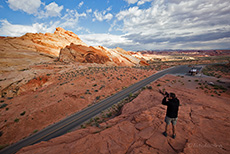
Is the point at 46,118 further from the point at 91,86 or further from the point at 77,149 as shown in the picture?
the point at 77,149

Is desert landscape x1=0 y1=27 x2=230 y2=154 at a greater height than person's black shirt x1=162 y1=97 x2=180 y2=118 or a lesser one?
lesser

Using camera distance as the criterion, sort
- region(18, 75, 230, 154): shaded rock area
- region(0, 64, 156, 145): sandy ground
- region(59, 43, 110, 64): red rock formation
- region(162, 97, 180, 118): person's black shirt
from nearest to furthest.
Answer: region(18, 75, 230, 154): shaded rock area
region(162, 97, 180, 118): person's black shirt
region(0, 64, 156, 145): sandy ground
region(59, 43, 110, 64): red rock formation

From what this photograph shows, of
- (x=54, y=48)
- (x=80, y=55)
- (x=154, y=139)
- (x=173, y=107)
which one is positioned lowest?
(x=154, y=139)

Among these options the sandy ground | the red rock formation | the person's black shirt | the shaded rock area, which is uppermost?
the red rock formation

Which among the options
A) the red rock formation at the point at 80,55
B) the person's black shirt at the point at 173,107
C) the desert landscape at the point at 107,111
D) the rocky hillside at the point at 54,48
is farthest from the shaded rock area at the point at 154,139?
the rocky hillside at the point at 54,48

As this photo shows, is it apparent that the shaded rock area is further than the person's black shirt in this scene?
No

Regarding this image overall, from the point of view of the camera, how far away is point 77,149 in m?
5.77

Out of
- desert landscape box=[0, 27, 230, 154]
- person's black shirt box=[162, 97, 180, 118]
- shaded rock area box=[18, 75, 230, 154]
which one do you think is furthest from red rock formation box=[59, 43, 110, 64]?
person's black shirt box=[162, 97, 180, 118]

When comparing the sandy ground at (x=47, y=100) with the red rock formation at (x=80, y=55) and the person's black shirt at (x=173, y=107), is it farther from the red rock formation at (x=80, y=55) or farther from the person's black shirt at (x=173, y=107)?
the red rock formation at (x=80, y=55)

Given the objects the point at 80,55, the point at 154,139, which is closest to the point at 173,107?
the point at 154,139

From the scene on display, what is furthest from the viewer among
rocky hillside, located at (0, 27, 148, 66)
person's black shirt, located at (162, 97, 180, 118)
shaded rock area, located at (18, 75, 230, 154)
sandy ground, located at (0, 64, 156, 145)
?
rocky hillside, located at (0, 27, 148, 66)

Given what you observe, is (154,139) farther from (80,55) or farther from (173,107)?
(80,55)

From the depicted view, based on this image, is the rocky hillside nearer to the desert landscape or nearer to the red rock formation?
the red rock formation

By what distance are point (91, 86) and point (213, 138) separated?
24143 millimetres
